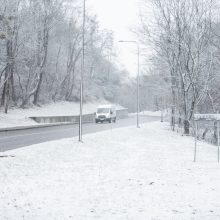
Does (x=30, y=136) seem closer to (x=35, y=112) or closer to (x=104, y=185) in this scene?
(x=104, y=185)

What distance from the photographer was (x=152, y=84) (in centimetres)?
4247

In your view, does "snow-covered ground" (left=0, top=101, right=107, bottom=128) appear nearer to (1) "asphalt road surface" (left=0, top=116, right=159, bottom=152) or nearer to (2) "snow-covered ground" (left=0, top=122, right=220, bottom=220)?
(1) "asphalt road surface" (left=0, top=116, right=159, bottom=152)

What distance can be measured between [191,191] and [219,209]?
7.09ft

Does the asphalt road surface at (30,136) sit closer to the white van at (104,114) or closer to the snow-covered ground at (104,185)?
the snow-covered ground at (104,185)

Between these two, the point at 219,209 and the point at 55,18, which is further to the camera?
the point at 55,18

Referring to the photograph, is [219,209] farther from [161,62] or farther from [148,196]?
[161,62]

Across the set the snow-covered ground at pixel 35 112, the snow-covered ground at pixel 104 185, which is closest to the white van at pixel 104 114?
the snow-covered ground at pixel 35 112

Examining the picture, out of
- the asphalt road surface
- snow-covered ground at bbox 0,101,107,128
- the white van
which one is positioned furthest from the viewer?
the white van

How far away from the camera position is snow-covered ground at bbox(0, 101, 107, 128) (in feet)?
140

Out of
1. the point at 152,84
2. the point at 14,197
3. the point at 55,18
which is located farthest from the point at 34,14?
the point at 14,197

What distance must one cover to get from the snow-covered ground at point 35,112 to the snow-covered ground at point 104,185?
22.5 metres

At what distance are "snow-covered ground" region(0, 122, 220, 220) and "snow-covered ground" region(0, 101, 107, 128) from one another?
22478 millimetres

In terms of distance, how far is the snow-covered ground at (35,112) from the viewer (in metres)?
42.8

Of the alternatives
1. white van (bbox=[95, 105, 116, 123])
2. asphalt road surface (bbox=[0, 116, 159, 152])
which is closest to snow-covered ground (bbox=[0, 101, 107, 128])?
white van (bbox=[95, 105, 116, 123])
